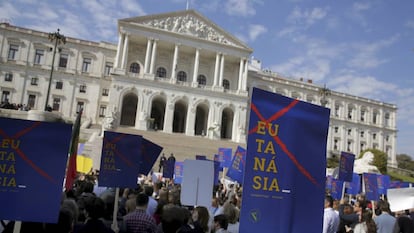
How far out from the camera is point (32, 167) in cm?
374

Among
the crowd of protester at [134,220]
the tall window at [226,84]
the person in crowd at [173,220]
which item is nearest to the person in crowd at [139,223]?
the crowd of protester at [134,220]

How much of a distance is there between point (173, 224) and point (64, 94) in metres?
50.3

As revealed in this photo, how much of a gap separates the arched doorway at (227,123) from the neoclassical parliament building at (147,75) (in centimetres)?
15

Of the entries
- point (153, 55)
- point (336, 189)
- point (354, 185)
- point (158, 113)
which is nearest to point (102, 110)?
point (158, 113)

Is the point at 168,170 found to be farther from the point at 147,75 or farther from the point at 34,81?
the point at 34,81

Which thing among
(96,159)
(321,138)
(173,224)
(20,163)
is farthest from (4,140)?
(96,159)

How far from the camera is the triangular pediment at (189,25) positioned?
155ft

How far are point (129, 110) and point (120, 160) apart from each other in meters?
42.1

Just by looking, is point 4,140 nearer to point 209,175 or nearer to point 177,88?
point 209,175

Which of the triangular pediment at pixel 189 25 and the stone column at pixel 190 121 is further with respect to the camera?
the triangular pediment at pixel 189 25

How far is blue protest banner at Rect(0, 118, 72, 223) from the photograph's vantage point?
11.8 ft

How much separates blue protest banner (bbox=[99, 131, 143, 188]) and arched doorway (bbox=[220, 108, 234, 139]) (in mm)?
42613

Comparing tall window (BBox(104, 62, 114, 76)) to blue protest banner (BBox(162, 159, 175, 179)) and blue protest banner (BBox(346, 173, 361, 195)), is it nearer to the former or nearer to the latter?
blue protest banner (BBox(162, 159, 175, 179))

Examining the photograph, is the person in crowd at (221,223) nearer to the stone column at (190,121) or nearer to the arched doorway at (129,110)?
the stone column at (190,121)
